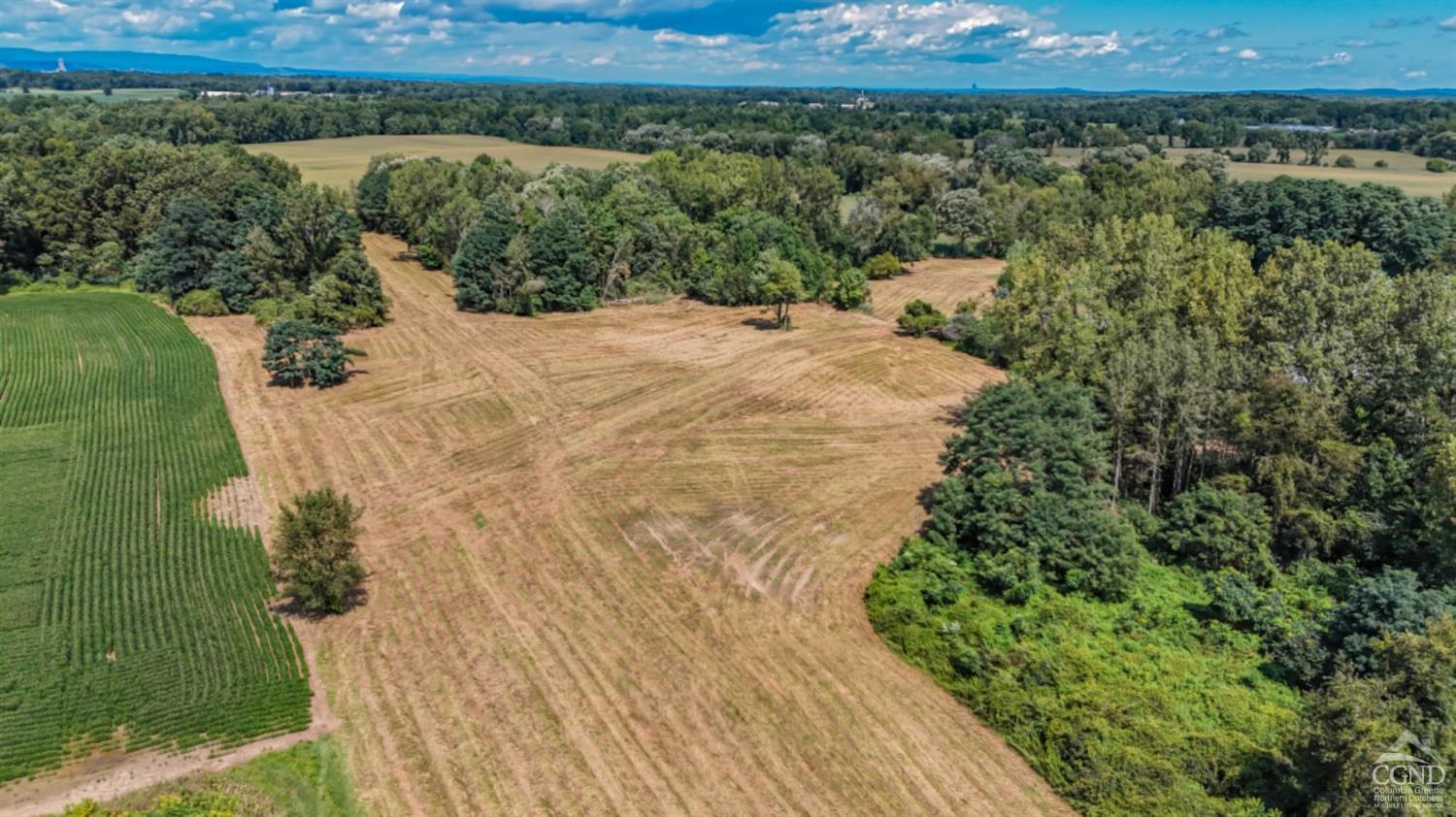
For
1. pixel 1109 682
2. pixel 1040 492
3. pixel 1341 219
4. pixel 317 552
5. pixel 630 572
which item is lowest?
pixel 630 572

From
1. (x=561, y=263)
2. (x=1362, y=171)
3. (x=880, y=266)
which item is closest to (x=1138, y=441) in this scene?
(x=561, y=263)

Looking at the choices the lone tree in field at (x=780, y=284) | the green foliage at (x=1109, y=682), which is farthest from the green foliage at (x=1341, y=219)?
the green foliage at (x=1109, y=682)

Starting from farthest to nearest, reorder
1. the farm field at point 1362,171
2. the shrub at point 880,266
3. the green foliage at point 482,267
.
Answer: the farm field at point 1362,171 → the shrub at point 880,266 → the green foliage at point 482,267

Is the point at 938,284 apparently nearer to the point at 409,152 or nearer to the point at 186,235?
the point at 186,235

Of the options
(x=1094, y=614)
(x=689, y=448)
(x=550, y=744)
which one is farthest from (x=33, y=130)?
(x=1094, y=614)

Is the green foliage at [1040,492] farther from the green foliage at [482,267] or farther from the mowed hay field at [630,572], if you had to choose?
the green foliage at [482,267]

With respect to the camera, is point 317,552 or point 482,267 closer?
point 317,552
